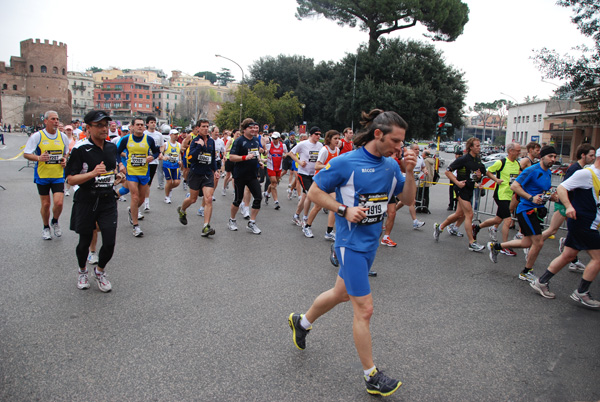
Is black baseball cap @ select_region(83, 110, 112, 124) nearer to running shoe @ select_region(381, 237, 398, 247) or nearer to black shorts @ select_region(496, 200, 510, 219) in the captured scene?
running shoe @ select_region(381, 237, 398, 247)

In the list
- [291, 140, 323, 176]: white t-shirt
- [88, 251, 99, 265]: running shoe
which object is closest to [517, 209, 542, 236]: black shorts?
[291, 140, 323, 176]: white t-shirt

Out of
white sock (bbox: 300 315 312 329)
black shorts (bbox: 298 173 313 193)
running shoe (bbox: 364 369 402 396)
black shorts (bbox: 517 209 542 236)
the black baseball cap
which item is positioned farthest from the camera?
black shorts (bbox: 298 173 313 193)

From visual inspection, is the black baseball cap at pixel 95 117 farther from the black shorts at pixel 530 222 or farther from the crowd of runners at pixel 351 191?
the black shorts at pixel 530 222

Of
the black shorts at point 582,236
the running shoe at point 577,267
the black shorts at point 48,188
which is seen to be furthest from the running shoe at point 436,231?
the black shorts at point 48,188

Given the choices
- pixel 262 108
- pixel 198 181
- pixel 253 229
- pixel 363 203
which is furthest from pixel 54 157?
pixel 262 108

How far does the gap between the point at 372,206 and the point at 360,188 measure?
157 mm

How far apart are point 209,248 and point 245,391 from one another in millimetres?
4190

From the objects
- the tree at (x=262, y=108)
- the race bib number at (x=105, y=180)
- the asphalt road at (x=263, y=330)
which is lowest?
the asphalt road at (x=263, y=330)

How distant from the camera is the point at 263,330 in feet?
13.1

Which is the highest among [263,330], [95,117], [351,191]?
[95,117]

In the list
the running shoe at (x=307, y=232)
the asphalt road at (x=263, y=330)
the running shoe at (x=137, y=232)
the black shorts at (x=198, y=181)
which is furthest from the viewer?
the running shoe at (x=307, y=232)

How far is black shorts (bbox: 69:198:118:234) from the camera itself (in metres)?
4.69

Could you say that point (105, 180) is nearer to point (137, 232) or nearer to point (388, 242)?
point (137, 232)

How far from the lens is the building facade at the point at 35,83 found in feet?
290
